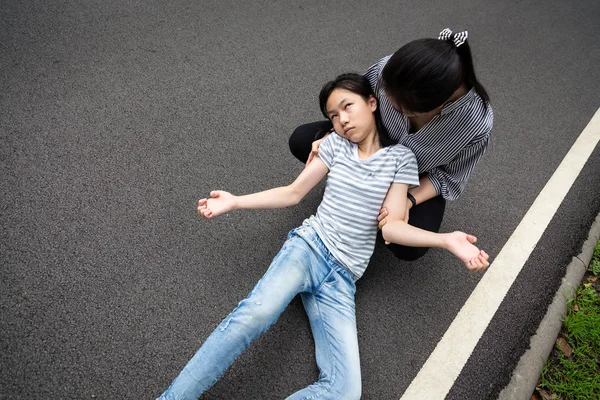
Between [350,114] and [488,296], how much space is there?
1268mm

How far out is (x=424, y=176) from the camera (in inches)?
83.0

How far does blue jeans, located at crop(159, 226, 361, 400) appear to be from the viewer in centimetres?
161

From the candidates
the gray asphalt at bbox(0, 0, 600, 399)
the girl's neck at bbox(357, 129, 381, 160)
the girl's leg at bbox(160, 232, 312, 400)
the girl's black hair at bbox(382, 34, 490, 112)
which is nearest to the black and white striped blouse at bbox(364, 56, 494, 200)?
the girl's neck at bbox(357, 129, 381, 160)

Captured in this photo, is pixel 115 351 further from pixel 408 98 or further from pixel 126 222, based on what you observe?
pixel 408 98

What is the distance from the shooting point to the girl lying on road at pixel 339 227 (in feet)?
5.80

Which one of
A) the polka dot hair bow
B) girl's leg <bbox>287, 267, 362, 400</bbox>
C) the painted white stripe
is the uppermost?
the polka dot hair bow

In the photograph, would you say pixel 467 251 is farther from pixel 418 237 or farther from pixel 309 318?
pixel 309 318

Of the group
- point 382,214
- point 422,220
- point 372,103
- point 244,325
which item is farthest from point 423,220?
point 244,325

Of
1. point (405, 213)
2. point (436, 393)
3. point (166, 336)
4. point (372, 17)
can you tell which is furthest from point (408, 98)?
point (372, 17)

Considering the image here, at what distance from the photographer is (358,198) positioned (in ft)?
6.38

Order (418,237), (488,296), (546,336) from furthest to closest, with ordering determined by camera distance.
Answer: (488,296), (546,336), (418,237)

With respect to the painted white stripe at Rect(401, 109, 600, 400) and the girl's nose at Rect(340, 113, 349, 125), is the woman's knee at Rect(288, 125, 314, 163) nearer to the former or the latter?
the girl's nose at Rect(340, 113, 349, 125)

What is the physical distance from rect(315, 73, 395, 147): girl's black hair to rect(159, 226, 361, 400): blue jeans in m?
0.59

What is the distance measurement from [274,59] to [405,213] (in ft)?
6.76
